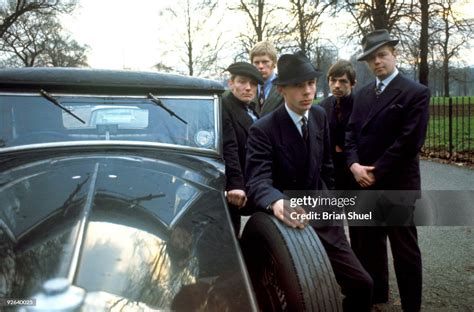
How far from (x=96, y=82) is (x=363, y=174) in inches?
77.2

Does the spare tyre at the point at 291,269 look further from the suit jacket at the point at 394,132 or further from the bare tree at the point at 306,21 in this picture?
the bare tree at the point at 306,21

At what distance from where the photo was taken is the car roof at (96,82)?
280cm

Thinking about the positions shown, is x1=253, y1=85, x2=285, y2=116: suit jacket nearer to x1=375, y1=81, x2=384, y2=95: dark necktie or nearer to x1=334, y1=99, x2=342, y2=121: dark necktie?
x1=334, y1=99, x2=342, y2=121: dark necktie

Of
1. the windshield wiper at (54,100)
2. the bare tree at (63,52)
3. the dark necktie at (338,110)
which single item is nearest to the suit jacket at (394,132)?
the dark necktie at (338,110)

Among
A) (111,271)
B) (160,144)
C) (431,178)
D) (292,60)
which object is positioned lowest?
(431,178)

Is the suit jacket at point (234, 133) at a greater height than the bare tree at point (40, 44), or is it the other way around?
A: the bare tree at point (40, 44)

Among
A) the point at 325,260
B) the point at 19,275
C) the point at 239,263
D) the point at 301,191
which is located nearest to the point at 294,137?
the point at 301,191

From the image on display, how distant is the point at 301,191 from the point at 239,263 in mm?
888

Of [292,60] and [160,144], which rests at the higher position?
[292,60]

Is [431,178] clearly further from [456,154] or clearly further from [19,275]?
[19,275]

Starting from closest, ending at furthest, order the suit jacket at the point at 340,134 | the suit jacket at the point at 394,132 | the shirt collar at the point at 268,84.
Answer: the suit jacket at the point at 394,132 < the suit jacket at the point at 340,134 < the shirt collar at the point at 268,84

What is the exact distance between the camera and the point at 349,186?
3.53 m
